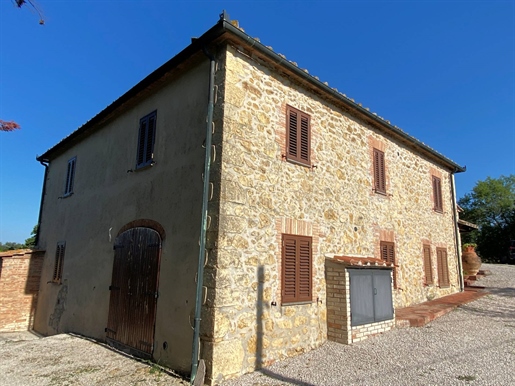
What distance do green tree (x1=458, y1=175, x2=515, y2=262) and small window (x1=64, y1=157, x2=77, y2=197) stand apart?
37812 mm

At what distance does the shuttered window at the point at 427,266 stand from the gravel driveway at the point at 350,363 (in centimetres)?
310

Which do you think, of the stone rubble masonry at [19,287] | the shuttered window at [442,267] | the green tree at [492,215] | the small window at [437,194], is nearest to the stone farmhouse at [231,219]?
the stone rubble masonry at [19,287]

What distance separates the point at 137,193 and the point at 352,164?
5.38 m

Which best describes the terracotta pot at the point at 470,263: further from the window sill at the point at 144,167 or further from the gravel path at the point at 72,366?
the gravel path at the point at 72,366

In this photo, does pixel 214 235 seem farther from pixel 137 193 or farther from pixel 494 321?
pixel 494 321

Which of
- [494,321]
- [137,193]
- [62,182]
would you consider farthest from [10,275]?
[494,321]

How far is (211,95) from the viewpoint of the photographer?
638 cm

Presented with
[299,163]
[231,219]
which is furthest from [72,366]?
[299,163]

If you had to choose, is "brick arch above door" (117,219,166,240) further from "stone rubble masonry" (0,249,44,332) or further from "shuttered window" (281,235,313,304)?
"stone rubble masonry" (0,249,44,332)

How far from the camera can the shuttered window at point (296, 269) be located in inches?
263

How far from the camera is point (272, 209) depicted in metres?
6.66

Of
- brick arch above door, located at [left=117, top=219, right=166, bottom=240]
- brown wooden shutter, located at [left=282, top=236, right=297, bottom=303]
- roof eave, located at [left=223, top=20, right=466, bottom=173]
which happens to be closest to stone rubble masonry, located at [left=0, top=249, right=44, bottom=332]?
brick arch above door, located at [left=117, top=219, right=166, bottom=240]

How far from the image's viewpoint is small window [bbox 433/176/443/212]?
43.4 ft

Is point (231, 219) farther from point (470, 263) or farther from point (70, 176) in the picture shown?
point (470, 263)
